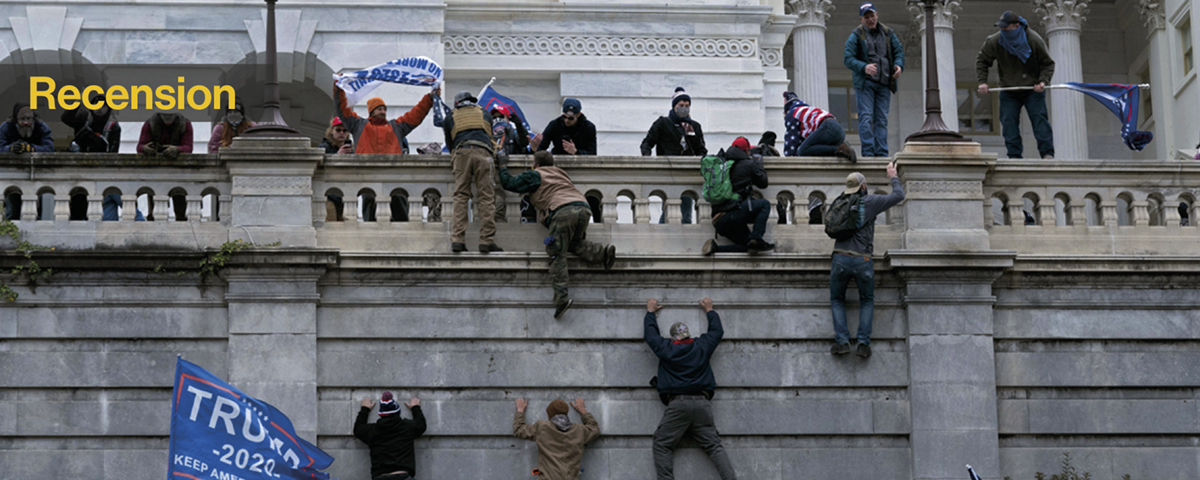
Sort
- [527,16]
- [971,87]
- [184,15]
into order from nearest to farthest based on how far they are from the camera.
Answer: [184,15] < [527,16] < [971,87]

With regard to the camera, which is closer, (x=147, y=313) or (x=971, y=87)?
(x=147, y=313)

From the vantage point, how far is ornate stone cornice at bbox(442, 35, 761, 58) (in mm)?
32562

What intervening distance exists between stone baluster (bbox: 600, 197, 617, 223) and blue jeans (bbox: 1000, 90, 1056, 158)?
5848 millimetres

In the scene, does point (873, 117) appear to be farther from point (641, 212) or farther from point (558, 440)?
point (558, 440)

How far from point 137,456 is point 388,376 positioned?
304cm

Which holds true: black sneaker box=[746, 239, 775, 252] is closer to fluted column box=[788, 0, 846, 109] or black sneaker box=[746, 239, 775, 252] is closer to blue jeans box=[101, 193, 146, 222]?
blue jeans box=[101, 193, 146, 222]

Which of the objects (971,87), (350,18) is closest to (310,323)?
(350,18)

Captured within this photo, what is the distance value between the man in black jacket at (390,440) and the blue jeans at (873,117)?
752 cm

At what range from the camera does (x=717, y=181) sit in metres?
21.3

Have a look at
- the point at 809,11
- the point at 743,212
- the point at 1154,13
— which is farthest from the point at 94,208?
the point at 1154,13

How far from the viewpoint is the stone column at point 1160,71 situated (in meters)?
41.2

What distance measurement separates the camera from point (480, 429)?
20.7 meters

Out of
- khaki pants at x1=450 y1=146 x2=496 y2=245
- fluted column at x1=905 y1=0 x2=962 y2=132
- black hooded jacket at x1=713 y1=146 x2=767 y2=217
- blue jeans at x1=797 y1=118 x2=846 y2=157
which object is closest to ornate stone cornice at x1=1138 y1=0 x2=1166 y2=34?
fluted column at x1=905 y1=0 x2=962 y2=132

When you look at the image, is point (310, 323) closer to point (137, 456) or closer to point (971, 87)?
point (137, 456)
